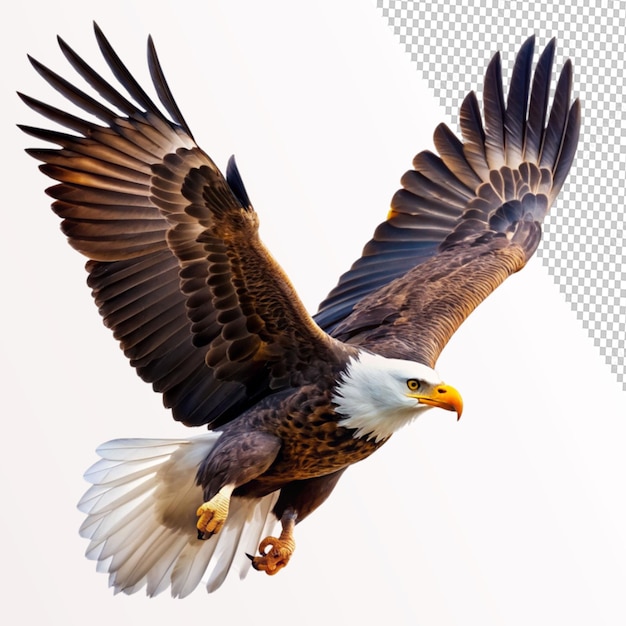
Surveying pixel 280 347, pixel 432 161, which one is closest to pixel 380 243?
pixel 432 161

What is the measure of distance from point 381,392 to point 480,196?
6.38 feet

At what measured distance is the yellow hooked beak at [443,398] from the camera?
556 cm

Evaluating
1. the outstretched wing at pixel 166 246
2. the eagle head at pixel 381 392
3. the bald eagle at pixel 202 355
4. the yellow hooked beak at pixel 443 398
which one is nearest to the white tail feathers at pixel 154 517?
the bald eagle at pixel 202 355

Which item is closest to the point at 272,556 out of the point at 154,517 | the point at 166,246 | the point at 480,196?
the point at 154,517

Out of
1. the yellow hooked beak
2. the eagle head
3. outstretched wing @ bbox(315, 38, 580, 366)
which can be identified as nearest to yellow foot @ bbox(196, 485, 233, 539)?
the eagle head

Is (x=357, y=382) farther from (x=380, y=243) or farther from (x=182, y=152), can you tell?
(x=380, y=243)

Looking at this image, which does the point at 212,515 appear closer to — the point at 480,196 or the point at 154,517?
the point at 154,517

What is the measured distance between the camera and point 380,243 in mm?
7125

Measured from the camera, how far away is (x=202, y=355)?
19.0 ft

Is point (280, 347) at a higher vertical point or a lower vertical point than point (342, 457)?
higher

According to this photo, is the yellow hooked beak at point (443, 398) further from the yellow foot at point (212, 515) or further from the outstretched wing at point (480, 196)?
the outstretched wing at point (480, 196)

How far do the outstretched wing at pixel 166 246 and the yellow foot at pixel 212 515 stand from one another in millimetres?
492

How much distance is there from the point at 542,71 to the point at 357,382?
2216 millimetres

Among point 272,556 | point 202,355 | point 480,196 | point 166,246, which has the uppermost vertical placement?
point 166,246
